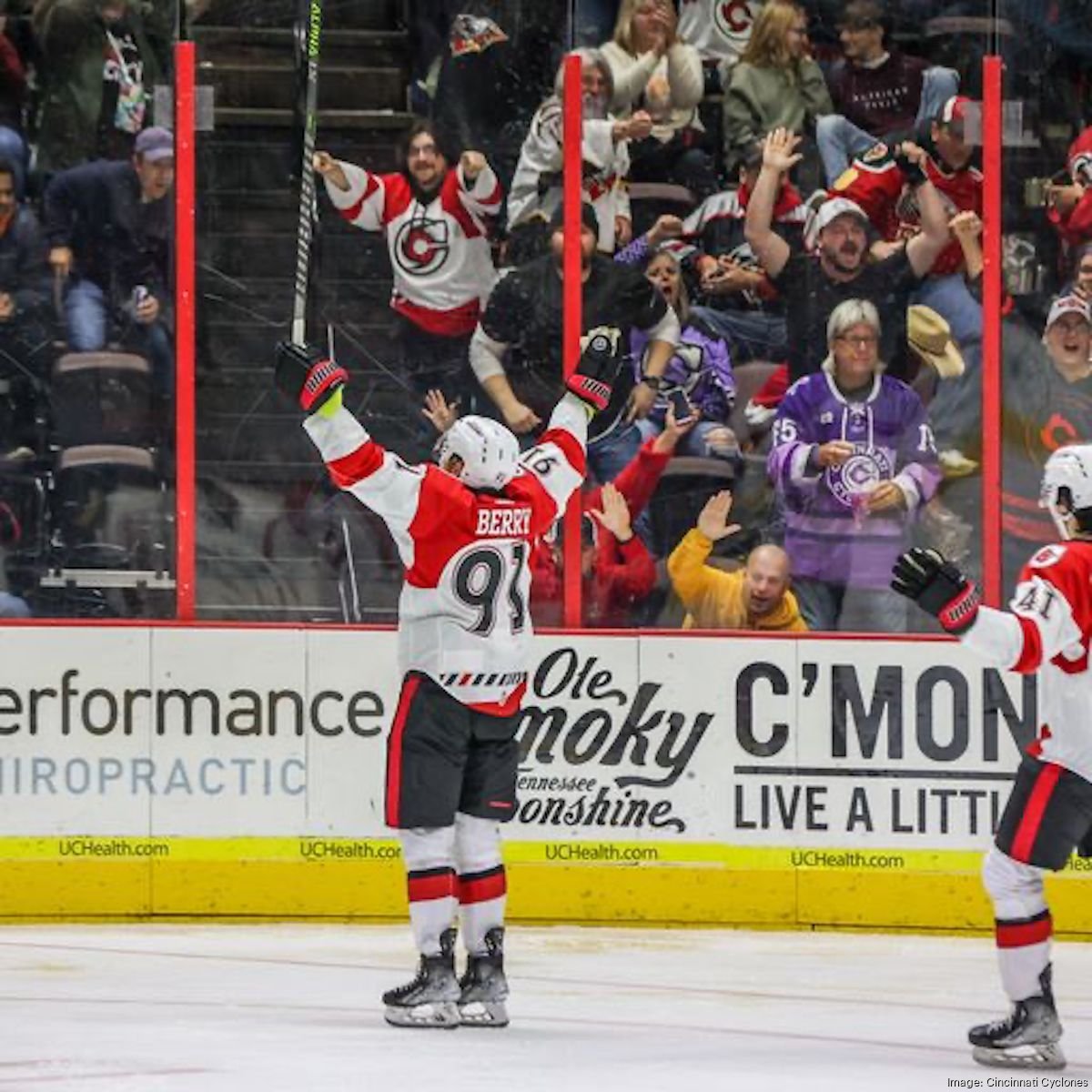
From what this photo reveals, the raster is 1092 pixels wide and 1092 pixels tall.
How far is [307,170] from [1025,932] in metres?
3.82

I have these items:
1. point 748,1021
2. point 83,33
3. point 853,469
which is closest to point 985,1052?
point 748,1021

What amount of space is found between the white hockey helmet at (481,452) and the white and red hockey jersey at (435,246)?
2.33 metres

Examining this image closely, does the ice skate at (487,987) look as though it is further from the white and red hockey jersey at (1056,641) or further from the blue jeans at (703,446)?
the blue jeans at (703,446)

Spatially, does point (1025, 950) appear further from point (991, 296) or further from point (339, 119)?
point (339, 119)

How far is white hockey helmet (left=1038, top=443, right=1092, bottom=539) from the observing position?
646 cm

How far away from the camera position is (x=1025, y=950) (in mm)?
6371

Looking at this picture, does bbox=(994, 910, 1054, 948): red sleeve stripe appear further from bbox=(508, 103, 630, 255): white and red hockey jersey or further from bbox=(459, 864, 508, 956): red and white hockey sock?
bbox=(508, 103, 630, 255): white and red hockey jersey

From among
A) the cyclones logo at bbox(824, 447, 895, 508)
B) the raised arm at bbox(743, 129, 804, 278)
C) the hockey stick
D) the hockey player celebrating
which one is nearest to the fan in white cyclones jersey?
the hockey stick

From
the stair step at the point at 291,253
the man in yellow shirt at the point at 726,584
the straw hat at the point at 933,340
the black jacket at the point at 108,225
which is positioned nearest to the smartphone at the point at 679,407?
the man in yellow shirt at the point at 726,584

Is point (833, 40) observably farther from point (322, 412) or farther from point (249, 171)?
point (322, 412)

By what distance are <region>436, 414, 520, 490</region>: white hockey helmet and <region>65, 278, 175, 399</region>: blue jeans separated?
235 cm

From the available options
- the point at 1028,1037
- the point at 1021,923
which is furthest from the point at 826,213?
the point at 1028,1037

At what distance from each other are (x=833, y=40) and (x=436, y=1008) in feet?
12.6

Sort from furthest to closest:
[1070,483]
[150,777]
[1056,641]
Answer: [150,777] → [1070,483] → [1056,641]
